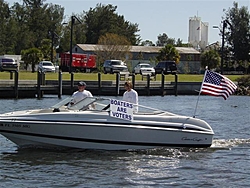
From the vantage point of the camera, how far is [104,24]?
401ft

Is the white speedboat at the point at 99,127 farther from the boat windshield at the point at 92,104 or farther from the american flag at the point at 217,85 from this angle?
the american flag at the point at 217,85

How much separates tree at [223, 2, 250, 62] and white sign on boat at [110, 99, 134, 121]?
3532 inches

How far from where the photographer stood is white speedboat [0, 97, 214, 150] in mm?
17219

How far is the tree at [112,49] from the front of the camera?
3583 inches

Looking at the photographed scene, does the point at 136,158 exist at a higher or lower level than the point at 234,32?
lower

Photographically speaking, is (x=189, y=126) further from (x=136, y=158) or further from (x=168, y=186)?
(x=168, y=186)

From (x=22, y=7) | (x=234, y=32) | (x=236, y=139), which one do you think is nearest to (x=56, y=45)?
(x=22, y=7)

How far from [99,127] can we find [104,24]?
10593cm

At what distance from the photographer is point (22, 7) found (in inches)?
4724

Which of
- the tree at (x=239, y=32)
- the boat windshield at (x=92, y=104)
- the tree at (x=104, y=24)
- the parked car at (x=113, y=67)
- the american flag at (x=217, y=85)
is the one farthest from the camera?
the tree at (x=104, y=24)

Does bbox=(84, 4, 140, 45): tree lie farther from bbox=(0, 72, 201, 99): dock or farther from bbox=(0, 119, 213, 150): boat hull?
bbox=(0, 119, 213, 150): boat hull

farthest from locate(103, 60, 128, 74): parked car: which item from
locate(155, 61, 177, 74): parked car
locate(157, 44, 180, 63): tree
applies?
locate(157, 44, 180, 63): tree

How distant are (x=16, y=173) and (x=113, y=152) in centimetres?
327

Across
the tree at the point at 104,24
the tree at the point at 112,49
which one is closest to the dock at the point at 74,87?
the tree at the point at 112,49
